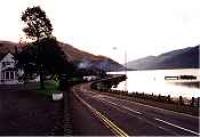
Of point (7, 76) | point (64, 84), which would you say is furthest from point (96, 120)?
point (7, 76)

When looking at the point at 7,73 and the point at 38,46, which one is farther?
the point at 7,73

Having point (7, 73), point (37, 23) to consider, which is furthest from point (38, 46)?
point (7, 73)

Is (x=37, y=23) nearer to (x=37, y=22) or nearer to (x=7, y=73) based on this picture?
(x=37, y=22)

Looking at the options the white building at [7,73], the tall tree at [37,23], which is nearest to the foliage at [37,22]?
the tall tree at [37,23]

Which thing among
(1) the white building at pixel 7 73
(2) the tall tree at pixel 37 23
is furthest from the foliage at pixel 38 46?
(1) the white building at pixel 7 73

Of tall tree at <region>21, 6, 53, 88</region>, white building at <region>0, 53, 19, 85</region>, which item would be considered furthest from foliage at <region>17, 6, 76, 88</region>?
white building at <region>0, 53, 19, 85</region>

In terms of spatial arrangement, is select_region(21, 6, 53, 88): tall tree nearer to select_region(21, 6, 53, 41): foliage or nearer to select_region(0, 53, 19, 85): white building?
select_region(21, 6, 53, 41): foliage

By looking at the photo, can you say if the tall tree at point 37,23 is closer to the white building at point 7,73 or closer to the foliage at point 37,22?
the foliage at point 37,22

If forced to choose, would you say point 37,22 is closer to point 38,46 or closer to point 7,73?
point 38,46

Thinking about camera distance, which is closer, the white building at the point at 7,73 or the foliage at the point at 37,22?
the foliage at the point at 37,22

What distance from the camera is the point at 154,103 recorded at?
158ft

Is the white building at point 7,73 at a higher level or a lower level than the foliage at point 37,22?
lower

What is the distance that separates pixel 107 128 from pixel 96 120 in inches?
226

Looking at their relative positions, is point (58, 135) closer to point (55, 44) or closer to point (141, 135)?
point (141, 135)
